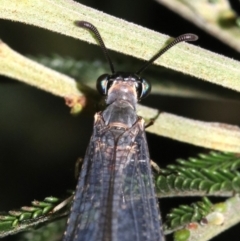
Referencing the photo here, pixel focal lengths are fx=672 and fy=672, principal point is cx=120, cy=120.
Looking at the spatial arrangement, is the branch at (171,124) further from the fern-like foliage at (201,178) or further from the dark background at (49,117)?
the dark background at (49,117)

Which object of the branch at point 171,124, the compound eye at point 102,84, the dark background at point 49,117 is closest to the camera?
the branch at point 171,124

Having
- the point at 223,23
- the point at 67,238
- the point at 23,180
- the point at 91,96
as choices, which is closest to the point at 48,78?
the point at 91,96

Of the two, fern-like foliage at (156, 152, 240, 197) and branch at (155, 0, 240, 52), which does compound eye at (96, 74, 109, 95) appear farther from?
fern-like foliage at (156, 152, 240, 197)

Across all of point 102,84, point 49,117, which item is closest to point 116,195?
point 102,84

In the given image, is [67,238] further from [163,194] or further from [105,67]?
[105,67]

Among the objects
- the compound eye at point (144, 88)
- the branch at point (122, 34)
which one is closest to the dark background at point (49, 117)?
the compound eye at point (144, 88)

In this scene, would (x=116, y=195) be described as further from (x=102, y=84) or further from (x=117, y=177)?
(x=102, y=84)
